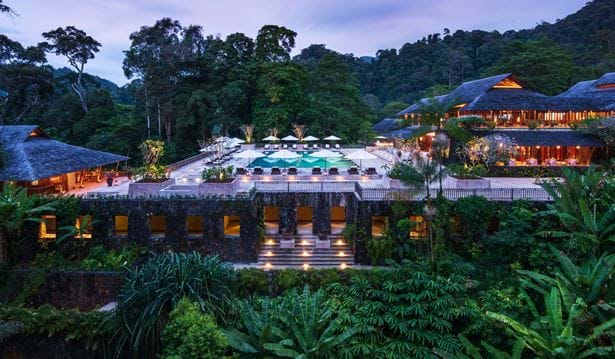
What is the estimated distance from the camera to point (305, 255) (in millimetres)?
19859

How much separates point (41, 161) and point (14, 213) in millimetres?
5019

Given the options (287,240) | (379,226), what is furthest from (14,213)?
(379,226)

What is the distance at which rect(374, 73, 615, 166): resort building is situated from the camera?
3011cm

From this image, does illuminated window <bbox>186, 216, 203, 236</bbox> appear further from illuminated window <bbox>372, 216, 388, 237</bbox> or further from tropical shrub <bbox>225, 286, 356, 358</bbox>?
tropical shrub <bbox>225, 286, 356, 358</bbox>

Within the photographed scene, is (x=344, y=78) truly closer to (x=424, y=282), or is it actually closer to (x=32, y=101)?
(x=32, y=101)

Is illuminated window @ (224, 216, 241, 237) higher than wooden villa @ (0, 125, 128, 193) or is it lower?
lower

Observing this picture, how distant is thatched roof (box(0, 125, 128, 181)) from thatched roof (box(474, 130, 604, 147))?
28.7m

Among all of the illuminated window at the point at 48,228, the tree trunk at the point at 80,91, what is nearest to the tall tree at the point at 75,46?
the tree trunk at the point at 80,91

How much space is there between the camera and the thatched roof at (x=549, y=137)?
2962cm

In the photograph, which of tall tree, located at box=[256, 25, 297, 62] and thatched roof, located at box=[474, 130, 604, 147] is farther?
tall tree, located at box=[256, 25, 297, 62]

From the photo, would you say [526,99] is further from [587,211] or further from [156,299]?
[156,299]

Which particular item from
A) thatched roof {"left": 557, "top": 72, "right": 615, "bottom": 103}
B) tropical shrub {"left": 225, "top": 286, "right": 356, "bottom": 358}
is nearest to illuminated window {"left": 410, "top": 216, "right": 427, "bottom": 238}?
tropical shrub {"left": 225, "top": 286, "right": 356, "bottom": 358}

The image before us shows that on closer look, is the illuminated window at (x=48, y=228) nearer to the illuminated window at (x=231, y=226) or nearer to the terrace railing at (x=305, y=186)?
the illuminated window at (x=231, y=226)

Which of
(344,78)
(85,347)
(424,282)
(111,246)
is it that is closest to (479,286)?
(424,282)
